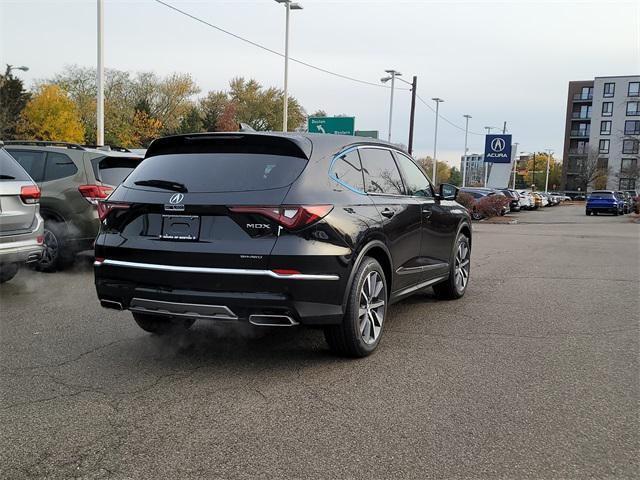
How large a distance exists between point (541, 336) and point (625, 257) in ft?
25.8

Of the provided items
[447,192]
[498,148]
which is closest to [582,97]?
[498,148]

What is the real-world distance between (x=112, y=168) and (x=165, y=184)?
4.49m

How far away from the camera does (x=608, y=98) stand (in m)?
91.9

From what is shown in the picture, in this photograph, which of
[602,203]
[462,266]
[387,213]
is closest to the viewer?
[387,213]

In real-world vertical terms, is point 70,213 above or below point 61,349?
above

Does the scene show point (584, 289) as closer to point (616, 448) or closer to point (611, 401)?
point (611, 401)

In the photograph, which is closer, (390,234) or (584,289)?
(390,234)

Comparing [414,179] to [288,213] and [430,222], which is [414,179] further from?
[288,213]

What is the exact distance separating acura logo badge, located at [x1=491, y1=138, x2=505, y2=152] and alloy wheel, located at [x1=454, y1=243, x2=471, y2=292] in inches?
1336

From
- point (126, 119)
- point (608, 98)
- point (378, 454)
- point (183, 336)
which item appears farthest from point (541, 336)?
point (608, 98)

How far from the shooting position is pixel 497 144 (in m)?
39.2

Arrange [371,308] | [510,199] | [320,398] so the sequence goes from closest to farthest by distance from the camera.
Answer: [320,398]
[371,308]
[510,199]

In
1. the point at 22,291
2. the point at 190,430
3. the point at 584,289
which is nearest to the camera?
the point at 190,430

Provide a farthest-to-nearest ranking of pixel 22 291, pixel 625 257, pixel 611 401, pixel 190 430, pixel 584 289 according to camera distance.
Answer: pixel 625 257, pixel 584 289, pixel 22 291, pixel 611 401, pixel 190 430
